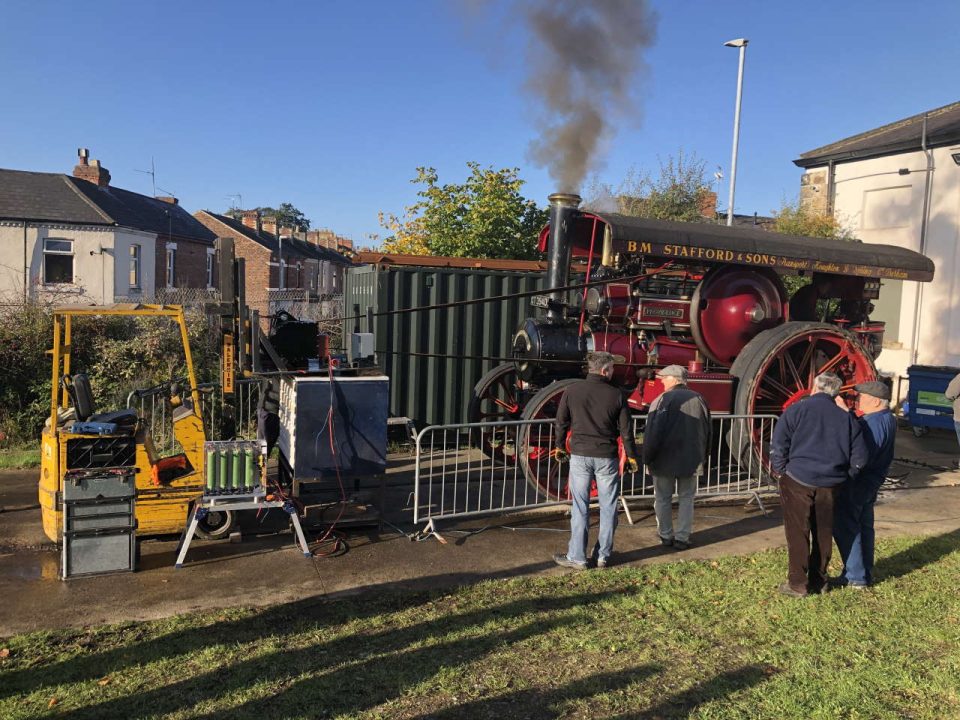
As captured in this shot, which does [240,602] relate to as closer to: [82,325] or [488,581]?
[488,581]

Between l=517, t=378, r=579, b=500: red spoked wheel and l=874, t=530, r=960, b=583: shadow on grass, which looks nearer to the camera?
l=874, t=530, r=960, b=583: shadow on grass

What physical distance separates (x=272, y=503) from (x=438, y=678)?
2249 mm

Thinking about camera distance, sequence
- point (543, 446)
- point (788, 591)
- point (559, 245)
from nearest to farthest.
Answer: point (788, 591) < point (559, 245) < point (543, 446)

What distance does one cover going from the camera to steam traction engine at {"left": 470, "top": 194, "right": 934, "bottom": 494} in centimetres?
720

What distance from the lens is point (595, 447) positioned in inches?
214

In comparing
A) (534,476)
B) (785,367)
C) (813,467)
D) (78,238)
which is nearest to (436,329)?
(534,476)

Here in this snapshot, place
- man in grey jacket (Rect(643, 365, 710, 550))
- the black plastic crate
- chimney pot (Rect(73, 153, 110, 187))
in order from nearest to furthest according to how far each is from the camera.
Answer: the black plastic crate → man in grey jacket (Rect(643, 365, 710, 550)) → chimney pot (Rect(73, 153, 110, 187))

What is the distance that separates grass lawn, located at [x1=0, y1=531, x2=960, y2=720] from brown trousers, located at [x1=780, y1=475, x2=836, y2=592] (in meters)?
0.17

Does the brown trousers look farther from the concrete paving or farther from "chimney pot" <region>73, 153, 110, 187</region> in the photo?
"chimney pot" <region>73, 153, 110, 187</region>

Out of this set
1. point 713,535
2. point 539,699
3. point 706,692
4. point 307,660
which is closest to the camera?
point 539,699

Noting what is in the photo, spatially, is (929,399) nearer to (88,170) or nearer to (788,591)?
(788,591)

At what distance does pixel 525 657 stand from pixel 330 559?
2.03 m

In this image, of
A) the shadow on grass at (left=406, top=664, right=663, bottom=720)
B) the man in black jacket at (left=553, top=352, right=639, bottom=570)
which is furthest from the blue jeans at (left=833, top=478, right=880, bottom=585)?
the shadow on grass at (left=406, top=664, right=663, bottom=720)

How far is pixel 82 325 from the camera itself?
10492 mm
